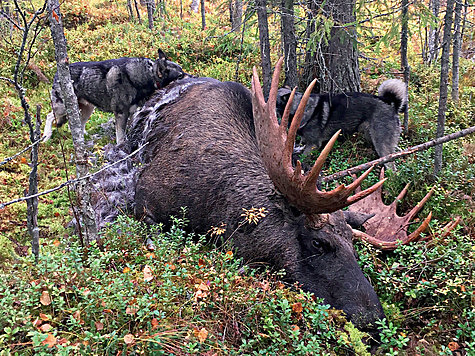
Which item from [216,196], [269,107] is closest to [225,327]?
[216,196]

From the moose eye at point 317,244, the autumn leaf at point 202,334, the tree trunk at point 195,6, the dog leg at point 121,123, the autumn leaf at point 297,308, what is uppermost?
the tree trunk at point 195,6

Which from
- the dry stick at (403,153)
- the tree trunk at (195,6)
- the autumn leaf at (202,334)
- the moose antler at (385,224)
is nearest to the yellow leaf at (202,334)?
the autumn leaf at (202,334)

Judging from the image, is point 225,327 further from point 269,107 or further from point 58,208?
point 58,208

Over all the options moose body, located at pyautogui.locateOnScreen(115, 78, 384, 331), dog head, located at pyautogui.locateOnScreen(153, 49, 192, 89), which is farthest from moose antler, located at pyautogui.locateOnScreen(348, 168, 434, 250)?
dog head, located at pyautogui.locateOnScreen(153, 49, 192, 89)

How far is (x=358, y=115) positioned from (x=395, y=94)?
2.48 ft

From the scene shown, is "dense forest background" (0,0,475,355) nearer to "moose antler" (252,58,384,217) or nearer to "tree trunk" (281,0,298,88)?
"tree trunk" (281,0,298,88)

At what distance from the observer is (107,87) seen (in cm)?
820

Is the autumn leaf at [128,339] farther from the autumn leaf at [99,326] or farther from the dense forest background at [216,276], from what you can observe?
the autumn leaf at [99,326]

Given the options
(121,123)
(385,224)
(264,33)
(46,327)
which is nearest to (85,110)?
(121,123)

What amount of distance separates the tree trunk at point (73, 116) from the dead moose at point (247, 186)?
87cm

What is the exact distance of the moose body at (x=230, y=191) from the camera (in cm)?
408

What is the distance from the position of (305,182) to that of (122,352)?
7.37 feet

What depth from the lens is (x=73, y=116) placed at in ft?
14.1

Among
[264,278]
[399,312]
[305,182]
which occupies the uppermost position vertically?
[305,182]
